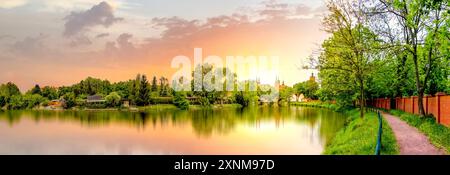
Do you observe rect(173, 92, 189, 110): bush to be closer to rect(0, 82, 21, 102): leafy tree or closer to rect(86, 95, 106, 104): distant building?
rect(86, 95, 106, 104): distant building

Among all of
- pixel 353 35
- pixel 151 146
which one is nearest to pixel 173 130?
pixel 151 146

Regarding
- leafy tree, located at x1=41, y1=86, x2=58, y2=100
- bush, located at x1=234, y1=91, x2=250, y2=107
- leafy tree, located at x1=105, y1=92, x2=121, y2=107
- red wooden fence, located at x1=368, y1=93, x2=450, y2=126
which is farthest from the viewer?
leafy tree, located at x1=41, y1=86, x2=58, y2=100

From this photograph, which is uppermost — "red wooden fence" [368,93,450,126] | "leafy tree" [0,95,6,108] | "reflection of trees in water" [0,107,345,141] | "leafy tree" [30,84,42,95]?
"leafy tree" [30,84,42,95]

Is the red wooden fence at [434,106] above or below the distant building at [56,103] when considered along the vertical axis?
above

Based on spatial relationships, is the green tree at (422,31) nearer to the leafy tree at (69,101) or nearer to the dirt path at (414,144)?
the dirt path at (414,144)

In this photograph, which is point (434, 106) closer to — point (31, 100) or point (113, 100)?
point (113, 100)

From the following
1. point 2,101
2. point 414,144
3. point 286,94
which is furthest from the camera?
point 286,94

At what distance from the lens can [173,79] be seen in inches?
3268

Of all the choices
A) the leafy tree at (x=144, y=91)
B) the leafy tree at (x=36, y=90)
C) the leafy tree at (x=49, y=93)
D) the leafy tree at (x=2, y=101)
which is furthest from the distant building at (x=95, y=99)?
the leafy tree at (x=2, y=101)

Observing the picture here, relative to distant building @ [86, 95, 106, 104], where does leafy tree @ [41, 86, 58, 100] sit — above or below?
above

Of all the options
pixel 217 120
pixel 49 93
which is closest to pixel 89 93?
pixel 49 93

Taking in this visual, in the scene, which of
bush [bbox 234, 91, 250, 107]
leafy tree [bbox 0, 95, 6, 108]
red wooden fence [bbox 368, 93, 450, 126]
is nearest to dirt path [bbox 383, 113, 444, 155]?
red wooden fence [bbox 368, 93, 450, 126]

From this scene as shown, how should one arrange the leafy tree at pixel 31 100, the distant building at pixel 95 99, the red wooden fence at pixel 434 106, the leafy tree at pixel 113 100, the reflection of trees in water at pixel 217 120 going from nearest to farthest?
the red wooden fence at pixel 434 106 → the reflection of trees in water at pixel 217 120 → the leafy tree at pixel 113 100 → the distant building at pixel 95 99 → the leafy tree at pixel 31 100

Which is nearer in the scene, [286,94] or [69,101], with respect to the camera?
[69,101]
